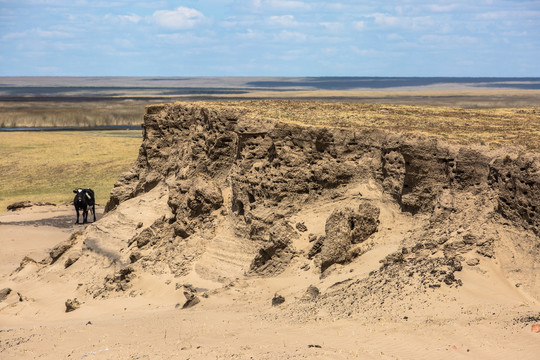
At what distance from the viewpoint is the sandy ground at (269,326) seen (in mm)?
11367

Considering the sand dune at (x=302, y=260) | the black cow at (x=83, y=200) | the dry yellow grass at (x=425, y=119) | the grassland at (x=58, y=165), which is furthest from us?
the grassland at (x=58, y=165)

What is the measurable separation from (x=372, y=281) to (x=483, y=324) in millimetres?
2889

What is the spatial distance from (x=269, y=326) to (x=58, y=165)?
4145 centimetres

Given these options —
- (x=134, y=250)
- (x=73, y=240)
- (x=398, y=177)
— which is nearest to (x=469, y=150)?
(x=398, y=177)

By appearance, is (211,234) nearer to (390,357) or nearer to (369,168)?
(369,168)

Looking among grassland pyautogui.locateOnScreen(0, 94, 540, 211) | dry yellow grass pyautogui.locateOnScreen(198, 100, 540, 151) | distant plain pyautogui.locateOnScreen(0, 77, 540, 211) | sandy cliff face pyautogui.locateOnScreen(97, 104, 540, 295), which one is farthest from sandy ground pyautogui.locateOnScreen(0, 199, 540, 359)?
distant plain pyautogui.locateOnScreen(0, 77, 540, 211)

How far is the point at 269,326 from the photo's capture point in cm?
1343

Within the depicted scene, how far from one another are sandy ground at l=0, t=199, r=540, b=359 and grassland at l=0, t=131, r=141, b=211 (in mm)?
22355

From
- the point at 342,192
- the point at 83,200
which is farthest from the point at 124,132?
the point at 342,192

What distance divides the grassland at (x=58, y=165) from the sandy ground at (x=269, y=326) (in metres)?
22.4

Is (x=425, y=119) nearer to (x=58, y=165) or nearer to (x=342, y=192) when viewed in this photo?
(x=342, y=192)

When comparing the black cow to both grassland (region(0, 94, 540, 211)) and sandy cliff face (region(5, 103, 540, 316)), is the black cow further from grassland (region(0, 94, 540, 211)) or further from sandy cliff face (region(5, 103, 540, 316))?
sandy cliff face (region(5, 103, 540, 316))

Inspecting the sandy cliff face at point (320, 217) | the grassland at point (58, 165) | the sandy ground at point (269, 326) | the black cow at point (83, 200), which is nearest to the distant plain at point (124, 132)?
the grassland at point (58, 165)

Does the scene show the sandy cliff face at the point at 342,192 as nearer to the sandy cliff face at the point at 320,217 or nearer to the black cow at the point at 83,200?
the sandy cliff face at the point at 320,217
